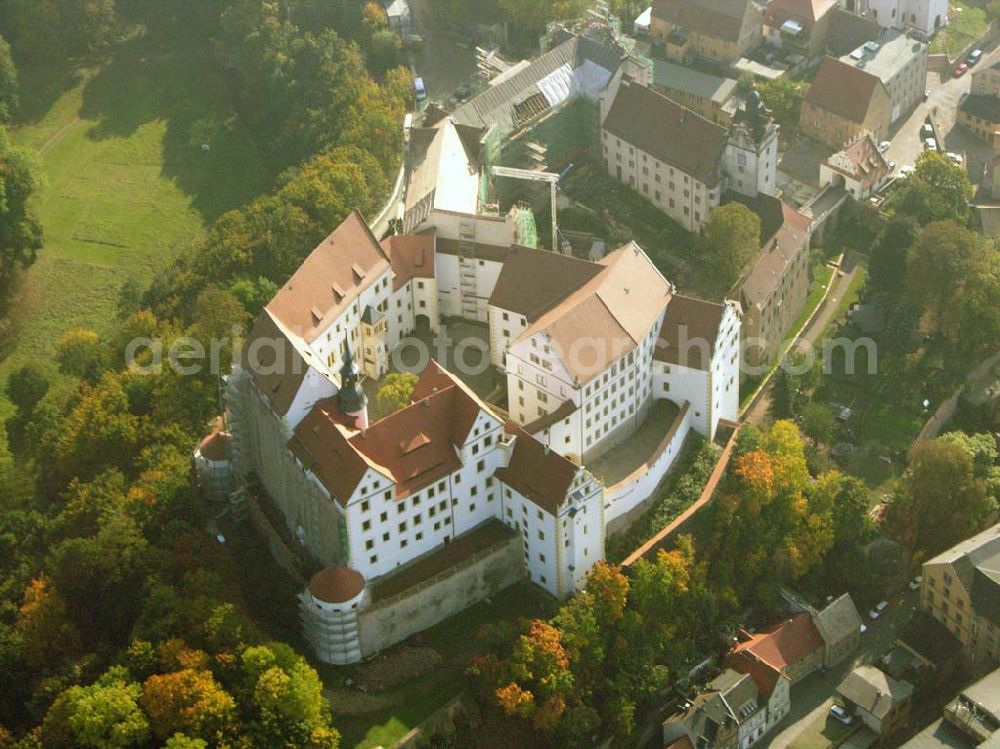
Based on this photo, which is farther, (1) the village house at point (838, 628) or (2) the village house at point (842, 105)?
(2) the village house at point (842, 105)

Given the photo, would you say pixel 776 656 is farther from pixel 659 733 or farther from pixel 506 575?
pixel 506 575

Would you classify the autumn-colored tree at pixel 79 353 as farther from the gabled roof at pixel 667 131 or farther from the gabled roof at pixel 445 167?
the gabled roof at pixel 667 131

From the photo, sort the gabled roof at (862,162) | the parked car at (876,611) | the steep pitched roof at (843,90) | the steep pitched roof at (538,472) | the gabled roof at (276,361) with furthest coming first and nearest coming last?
the steep pitched roof at (843,90), the gabled roof at (862,162), the parked car at (876,611), the gabled roof at (276,361), the steep pitched roof at (538,472)

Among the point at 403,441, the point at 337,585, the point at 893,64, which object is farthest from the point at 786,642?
the point at 893,64

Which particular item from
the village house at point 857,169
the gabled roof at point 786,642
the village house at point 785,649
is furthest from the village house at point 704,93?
the village house at point 785,649

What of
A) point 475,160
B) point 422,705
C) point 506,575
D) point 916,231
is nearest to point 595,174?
point 475,160

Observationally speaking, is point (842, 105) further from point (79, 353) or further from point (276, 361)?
point (79, 353)

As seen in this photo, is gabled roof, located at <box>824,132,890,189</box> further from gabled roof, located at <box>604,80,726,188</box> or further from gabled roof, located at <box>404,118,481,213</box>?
gabled roof, located at <box>404,118,481,213</box>
